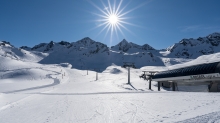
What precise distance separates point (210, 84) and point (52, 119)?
17.2 meters

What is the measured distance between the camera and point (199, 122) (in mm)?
6855

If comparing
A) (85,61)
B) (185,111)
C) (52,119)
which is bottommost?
(52,119)

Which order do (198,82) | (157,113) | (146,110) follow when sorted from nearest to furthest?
(157,113) < (146,110) < (198,82)

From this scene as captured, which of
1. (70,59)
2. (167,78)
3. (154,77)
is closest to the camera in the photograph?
(167,78)

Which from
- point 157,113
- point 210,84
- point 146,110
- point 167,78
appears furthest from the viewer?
point 167,78

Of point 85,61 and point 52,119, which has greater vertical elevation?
point 85,61

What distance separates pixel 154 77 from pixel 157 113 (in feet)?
71.7

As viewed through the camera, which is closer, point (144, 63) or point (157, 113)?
point (157, 113)

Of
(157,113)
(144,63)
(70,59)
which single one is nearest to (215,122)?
(157,113)

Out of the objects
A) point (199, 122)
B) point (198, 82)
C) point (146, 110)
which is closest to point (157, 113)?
point (146, 110)

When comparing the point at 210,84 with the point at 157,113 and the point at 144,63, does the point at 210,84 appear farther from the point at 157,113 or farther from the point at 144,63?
the point at 144,63

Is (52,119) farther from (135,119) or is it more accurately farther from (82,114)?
(135,119)

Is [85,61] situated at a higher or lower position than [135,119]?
higher

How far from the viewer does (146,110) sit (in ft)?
33.5
